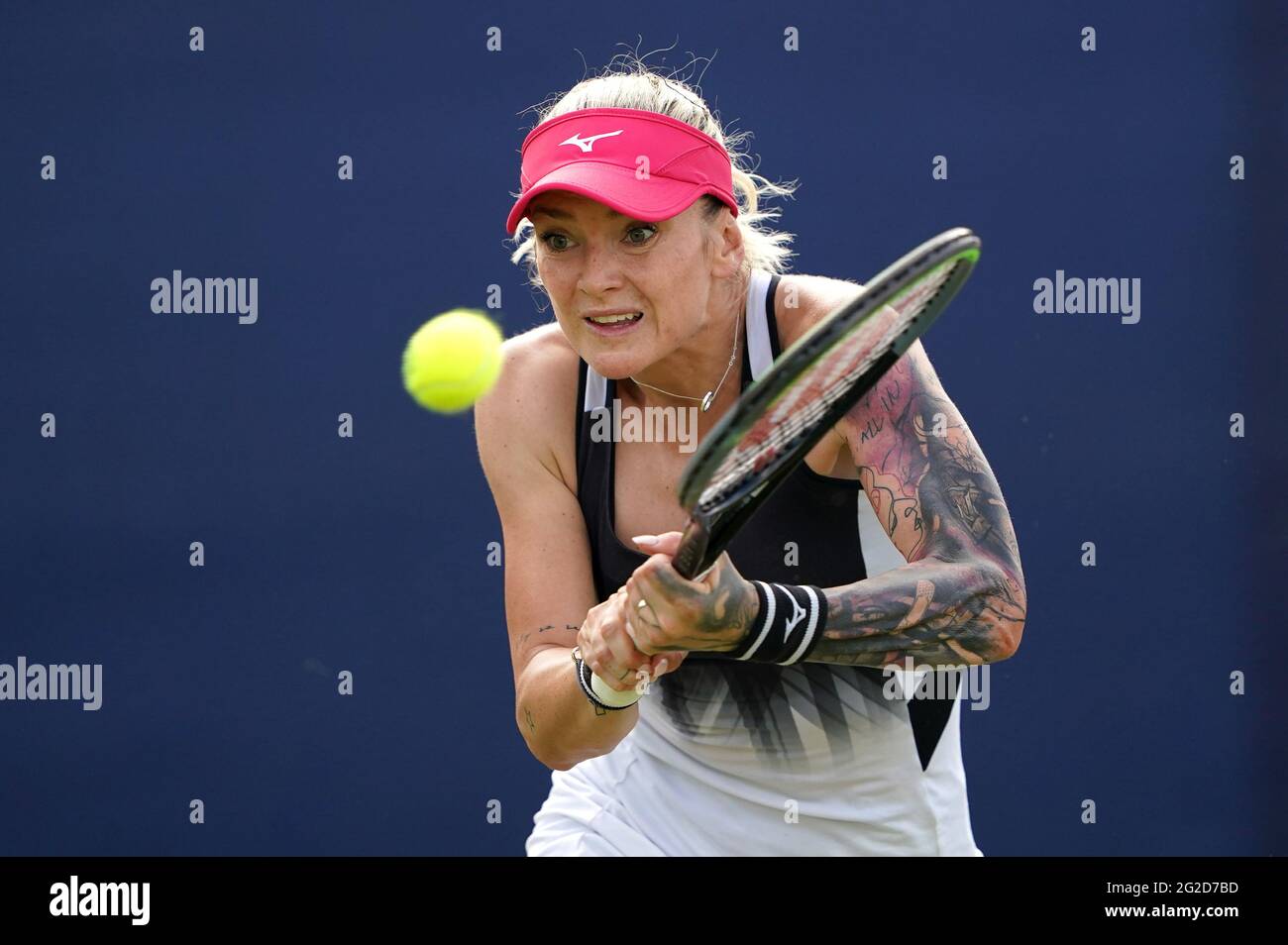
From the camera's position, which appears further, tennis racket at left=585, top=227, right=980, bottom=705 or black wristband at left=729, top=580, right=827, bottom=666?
black wristband at left=729, top=580, right=827, bottom=666

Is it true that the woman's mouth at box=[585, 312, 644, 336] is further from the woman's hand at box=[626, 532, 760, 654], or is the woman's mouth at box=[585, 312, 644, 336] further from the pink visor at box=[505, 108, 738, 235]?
the woman's hand at box=[626, 532, 760, 654]

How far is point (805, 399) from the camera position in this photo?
1716 millimetres

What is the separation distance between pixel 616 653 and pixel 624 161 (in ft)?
2.15

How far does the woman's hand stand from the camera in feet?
5.61

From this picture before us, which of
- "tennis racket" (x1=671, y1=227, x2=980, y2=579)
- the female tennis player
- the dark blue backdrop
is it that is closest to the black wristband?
the female tennis player

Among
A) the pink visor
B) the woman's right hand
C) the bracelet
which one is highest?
the pink visor

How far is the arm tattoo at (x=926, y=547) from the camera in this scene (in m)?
1.89

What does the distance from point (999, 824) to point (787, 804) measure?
1.50m

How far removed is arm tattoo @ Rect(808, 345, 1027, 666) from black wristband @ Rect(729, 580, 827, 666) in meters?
0.02

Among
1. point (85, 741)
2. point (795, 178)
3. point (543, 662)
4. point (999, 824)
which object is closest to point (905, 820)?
point (543, 662)

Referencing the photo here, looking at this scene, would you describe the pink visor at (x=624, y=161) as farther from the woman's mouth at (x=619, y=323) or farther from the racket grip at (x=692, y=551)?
the racket grip at (x=692, y=551)

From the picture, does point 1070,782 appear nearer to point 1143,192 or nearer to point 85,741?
point 1143,192

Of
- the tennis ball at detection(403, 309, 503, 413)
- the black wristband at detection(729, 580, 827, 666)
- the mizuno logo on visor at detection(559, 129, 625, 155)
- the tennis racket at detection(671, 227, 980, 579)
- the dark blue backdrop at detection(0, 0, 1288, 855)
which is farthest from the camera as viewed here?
the dark blue backdrop at detection(0, 0, 1288, 855)

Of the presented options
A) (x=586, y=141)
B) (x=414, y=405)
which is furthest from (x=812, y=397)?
(x=414, y=405)
